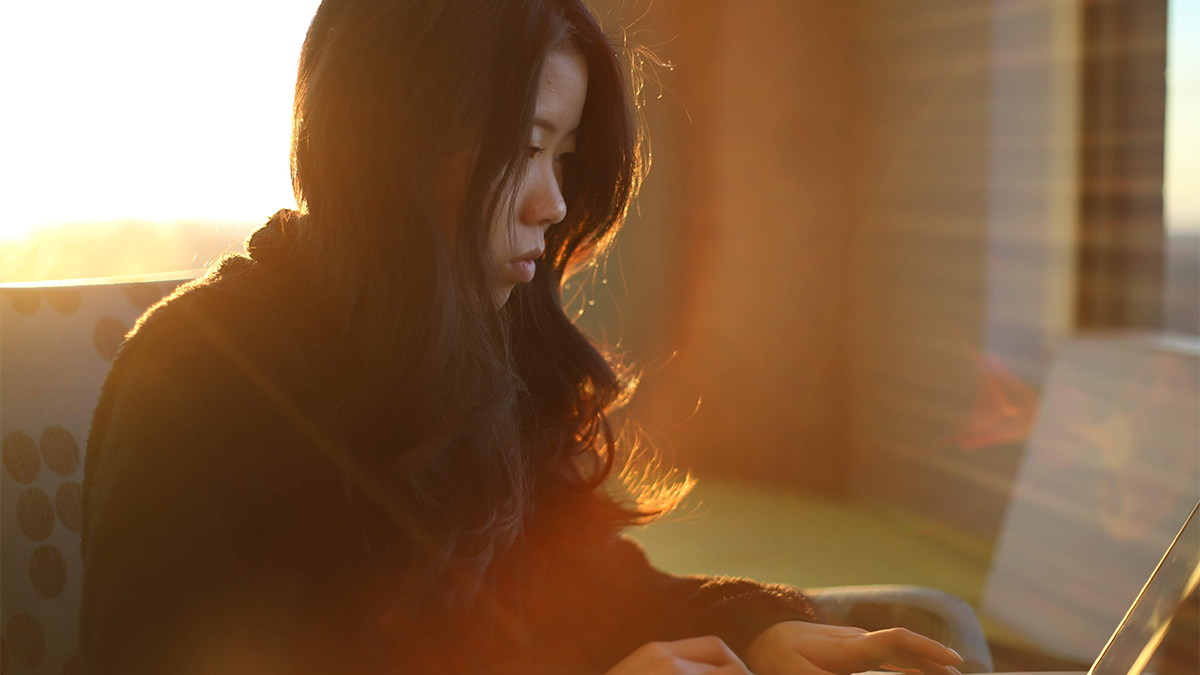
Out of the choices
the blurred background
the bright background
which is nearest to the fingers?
the blurred background

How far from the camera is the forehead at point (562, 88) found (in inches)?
29.4

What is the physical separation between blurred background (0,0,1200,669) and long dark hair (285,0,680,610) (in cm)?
16

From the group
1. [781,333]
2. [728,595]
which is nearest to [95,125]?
[728,595]

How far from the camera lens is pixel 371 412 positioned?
68 cm

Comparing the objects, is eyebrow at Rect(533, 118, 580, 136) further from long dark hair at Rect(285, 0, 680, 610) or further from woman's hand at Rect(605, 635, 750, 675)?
woman's hand at Rect(605, 635, 750, 675)

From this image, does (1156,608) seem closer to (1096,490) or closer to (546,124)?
(546,124)

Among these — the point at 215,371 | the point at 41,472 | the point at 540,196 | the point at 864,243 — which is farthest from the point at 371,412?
the point at 864,243

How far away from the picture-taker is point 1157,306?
7.48 feet

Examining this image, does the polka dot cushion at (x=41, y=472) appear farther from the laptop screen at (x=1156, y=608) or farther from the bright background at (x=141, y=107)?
the laptop screen at (x=1156, y=608)

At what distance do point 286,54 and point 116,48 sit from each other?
38 centimetres

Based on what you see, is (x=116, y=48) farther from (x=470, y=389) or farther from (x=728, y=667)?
(x=728, y=667)

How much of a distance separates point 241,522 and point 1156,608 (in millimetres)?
552

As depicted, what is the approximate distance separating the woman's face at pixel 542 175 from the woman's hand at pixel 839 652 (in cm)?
41

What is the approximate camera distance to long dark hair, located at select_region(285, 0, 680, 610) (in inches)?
27.1
